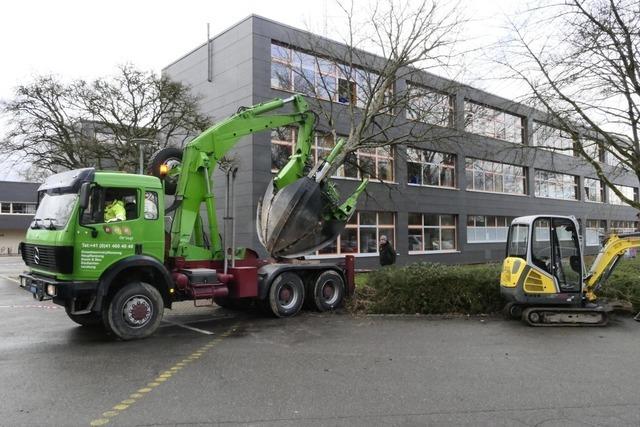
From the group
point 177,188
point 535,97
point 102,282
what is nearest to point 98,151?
point 177,188

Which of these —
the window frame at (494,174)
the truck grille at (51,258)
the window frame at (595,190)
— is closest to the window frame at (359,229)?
the window frame at (494,174)

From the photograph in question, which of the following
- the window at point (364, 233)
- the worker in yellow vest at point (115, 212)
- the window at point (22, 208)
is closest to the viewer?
the worker in yellow vest at point (115, 212)

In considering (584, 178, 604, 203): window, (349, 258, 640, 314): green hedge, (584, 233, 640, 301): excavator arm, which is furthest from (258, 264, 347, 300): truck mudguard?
(584, 178, 604, 203): window

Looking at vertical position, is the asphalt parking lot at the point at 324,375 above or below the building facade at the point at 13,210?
below

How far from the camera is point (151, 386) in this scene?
576 centimetres

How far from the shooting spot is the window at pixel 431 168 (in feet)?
87.4

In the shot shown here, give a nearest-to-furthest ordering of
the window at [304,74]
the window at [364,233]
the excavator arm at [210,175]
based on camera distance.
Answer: the excavator arm at [210,175] < the window at [304,74] < the window at [364,233]

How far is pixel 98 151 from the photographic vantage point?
17.0m

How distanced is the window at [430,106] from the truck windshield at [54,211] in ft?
33.8

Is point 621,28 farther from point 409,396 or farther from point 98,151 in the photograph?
point 98,151

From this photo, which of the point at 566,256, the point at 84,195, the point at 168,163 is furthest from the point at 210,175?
the point at 566,256

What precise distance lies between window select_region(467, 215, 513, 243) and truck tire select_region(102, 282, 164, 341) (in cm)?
2406

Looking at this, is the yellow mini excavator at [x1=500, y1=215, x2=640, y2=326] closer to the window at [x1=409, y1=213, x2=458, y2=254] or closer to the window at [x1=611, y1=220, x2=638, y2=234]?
the window at [x1=409, y1=213, x2=458, y2=254]

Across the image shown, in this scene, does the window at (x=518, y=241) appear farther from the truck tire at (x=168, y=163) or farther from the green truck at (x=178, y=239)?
the truck tire at (x=168, y=163)
